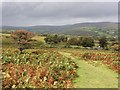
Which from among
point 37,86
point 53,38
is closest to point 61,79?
point 37,86

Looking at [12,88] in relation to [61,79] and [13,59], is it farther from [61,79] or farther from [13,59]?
[13,59]

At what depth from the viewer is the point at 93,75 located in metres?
20.2

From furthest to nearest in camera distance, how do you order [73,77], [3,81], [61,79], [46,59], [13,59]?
1. [46,59]
2. [13,59]
3. [73,77]
4. [61,79]
5. [3,81]

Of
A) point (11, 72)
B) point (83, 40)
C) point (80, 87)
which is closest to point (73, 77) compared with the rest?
point (80, 87)

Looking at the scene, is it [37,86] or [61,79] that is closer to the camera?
[37,86]

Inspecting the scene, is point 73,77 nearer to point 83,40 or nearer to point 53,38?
point 83,40

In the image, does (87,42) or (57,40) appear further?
(57,40)

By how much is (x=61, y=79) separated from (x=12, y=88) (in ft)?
12.9

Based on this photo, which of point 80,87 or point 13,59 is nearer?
point 80,87

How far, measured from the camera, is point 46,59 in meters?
27.8

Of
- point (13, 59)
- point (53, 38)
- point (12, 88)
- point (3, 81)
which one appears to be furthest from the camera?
point (53, 38)

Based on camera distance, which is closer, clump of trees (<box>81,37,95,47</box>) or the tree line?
the tree line

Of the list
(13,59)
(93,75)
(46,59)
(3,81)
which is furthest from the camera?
(46,59)

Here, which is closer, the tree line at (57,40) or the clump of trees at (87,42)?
the tree line at (57,40)
